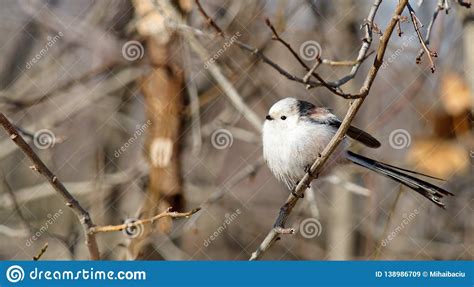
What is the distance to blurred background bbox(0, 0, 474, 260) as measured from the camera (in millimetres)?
2648

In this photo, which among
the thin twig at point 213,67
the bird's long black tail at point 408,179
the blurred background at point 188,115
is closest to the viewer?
the bird's long black tail at point 408,179

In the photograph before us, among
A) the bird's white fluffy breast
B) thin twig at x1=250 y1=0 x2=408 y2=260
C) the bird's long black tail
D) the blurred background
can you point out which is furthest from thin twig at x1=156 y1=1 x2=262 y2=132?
thin twig at x1=250 y1=0 x2=408 y2=260

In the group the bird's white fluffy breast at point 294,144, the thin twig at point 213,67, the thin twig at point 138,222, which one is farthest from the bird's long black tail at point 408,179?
the thin twig at point 138,222

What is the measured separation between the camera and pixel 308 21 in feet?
9.94

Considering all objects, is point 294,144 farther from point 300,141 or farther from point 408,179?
point 408,179

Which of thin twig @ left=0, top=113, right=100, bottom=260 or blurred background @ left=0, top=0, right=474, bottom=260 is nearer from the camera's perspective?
thin twig @ left=0, top=113, right=100, bottom=260

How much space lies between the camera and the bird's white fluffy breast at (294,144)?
2.12m

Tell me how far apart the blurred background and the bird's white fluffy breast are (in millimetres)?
265

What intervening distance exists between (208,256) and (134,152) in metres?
0.85

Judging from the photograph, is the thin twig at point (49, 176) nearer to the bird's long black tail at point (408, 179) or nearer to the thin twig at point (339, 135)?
the thin twig at point (339, 135)

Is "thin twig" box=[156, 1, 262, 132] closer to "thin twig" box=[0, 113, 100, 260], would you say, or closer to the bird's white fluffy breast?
the bird's white fluffy breast

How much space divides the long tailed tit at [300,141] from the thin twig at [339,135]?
→ 290 mm

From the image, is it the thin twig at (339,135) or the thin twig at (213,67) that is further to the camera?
the thin twig at (213,67)

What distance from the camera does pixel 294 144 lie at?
2125 millimetres
